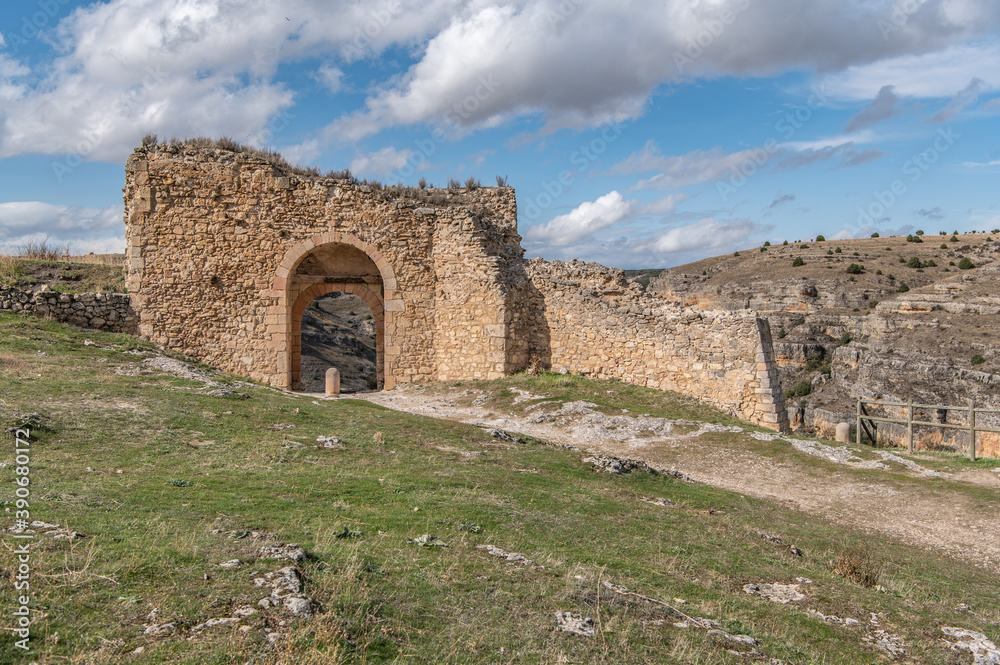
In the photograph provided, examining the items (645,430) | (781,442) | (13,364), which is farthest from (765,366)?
(13,364)

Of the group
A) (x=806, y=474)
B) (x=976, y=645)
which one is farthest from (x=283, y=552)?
(x=806, y=474)

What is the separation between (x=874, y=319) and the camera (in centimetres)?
4153

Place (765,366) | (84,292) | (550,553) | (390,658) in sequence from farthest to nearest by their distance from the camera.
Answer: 1. (84,292)
2. (765,366)
3. (550,553)
4. (390,658)

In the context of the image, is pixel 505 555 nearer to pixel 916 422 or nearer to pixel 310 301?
pixel 916 422

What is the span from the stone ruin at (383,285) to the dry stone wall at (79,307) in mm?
331

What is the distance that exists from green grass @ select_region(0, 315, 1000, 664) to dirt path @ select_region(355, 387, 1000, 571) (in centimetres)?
100

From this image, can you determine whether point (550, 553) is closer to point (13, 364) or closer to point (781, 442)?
point (781, 442)

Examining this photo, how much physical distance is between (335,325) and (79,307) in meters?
16.4

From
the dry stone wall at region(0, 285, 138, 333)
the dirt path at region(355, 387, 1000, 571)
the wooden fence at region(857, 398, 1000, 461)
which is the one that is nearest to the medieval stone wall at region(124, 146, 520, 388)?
the dry stone wall at region(0, 285, 138, 333)

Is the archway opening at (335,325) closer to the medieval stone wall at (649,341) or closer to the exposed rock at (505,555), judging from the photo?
the medieval stone wall at (649,341)

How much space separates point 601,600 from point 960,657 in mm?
2706

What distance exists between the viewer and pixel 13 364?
10984 mm

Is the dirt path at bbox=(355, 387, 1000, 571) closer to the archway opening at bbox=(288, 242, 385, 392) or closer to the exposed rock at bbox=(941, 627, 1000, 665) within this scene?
the exposed rock at bbox=(941, 627, 1000, 665)

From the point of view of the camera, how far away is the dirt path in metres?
8.70
